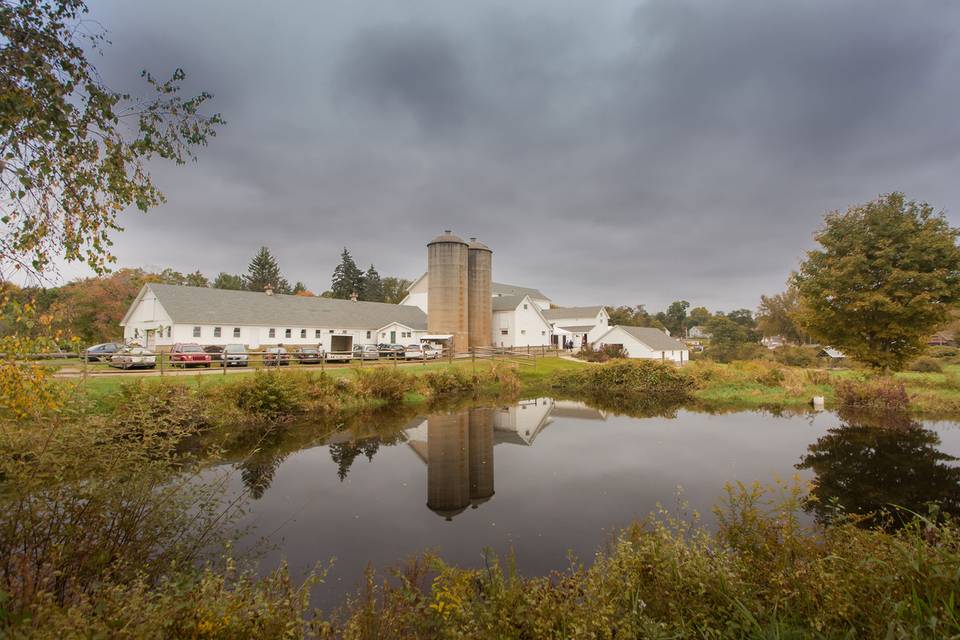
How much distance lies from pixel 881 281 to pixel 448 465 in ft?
67.7

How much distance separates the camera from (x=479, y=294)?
152 feet

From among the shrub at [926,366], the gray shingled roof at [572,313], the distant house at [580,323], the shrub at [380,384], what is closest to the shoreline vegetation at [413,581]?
the shrub at [380,384]

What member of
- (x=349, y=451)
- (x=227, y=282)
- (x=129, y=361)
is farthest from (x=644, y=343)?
(x=227, y=282)

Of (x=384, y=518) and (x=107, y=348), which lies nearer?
(x=384, y=518)

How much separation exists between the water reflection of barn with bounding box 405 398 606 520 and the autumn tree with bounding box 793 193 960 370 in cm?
1185

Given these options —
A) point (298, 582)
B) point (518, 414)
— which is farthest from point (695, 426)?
point (298, 582)

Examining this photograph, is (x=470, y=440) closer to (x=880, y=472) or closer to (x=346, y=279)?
(x=880, y=472)

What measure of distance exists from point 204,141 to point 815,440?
63.9 ft

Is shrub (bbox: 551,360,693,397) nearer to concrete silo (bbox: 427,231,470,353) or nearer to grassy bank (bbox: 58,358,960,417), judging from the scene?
grassy bank (bbox: 58,358,960,417)

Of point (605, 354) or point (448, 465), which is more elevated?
point (605, 354)

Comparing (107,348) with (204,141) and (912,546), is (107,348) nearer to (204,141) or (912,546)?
(204,141)

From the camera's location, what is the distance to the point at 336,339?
32562 millimetres

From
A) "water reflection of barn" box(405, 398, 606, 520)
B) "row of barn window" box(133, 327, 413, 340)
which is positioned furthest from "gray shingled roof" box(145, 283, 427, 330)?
"water reflection of barn" box(405, 398, 606, 520)

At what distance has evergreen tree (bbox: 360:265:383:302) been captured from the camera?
88062mm
